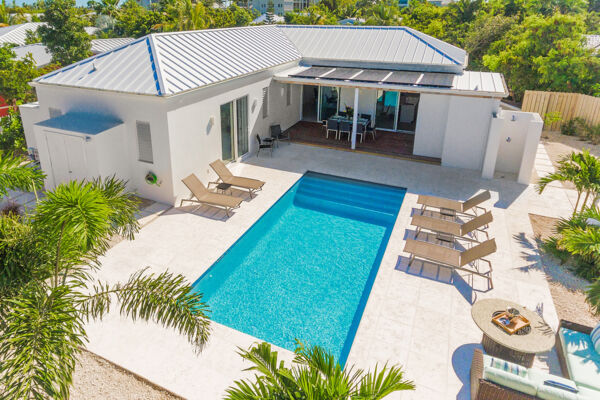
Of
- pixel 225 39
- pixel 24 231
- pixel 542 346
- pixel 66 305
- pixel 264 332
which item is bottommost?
pixel 264 332

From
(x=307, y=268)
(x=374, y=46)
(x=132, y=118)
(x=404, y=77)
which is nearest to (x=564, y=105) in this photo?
Answer: (x=404, y=77)

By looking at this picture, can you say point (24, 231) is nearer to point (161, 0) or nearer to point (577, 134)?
point (577, 134)

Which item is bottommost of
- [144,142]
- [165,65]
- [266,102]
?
[144,142]

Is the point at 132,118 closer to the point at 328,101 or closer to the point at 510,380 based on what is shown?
the point at 510,380

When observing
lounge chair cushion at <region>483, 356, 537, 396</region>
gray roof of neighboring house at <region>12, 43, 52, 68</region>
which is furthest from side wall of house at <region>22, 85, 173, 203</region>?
gray roof of neighboring house at <region>12, 43, 52, 68</region>

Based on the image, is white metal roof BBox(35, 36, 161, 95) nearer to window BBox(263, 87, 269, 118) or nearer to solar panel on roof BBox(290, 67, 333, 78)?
window BBox(263, 87, 269, 118)

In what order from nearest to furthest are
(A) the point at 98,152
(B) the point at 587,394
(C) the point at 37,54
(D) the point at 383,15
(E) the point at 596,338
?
(B) the point at 587,394 → (E) the point at 596,338 → (A) the point at 98,152 → (C) the point at 37,54 → (D) the point at 383,15

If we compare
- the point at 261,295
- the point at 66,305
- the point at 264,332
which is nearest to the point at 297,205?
the point at 261,295
